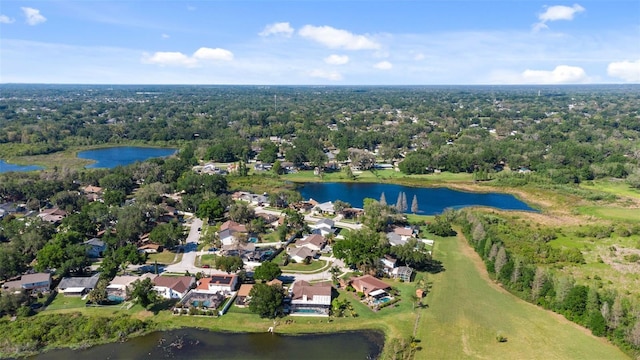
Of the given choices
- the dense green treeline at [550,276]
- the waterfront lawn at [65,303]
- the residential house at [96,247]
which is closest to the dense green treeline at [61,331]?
the waterfront lawn at [65,303]

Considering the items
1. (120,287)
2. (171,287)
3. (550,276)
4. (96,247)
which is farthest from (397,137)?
(120,287)

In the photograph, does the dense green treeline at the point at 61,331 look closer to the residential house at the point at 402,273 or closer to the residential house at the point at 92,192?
the residential house at the point at 402,273

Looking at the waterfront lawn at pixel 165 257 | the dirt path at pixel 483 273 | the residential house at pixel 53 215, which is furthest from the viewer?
the residential house at pixel 53 215

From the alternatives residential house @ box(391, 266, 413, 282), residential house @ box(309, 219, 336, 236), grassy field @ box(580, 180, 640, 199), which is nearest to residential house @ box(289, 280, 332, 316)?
residential house @ box(391, 266, 413, 282)

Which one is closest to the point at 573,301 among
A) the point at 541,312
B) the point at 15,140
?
the point at 541,312

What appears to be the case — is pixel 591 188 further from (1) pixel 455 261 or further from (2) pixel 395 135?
(2) pixel 395 135

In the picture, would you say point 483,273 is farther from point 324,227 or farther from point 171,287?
point 171,287
